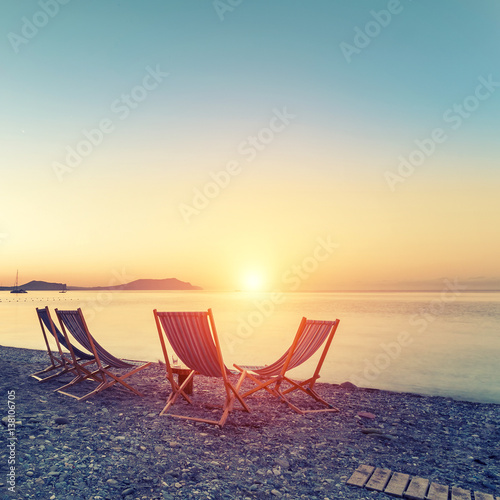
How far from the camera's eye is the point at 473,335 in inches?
749

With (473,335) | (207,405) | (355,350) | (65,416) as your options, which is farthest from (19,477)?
(473,335)

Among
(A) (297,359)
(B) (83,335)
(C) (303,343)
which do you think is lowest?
(B) (83,335)

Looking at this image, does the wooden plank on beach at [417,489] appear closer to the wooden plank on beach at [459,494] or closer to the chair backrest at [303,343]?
the wooden plank on beach at [459,494]

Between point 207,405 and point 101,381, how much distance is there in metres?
1.70

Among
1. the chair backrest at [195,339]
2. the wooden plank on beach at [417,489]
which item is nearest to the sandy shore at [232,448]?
the wooden plank on beach at [417,489]

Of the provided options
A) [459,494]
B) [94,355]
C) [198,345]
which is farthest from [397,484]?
[94,355]

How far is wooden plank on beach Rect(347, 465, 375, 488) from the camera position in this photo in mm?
3408

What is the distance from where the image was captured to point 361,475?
3551mm

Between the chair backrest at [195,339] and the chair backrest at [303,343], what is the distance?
2.92 ft

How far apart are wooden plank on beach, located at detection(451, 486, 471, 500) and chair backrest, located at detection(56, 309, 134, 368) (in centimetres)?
409

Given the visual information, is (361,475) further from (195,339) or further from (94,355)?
(94,355)

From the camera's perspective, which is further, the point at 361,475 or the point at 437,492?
the point at 361,475

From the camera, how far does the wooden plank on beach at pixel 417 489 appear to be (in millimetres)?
3165

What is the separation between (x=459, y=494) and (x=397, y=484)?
1.47 feet
